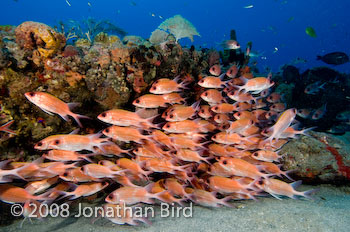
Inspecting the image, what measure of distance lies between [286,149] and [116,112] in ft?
14.0

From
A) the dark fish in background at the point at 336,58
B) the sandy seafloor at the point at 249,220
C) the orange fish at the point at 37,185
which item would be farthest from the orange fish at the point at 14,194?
the dark fish in background at the point at 336,58

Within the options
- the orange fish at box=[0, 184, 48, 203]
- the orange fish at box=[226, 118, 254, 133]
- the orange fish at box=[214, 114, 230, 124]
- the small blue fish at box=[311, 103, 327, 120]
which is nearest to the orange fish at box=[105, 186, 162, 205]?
the orange fish at box=[0, 184, 48, 203]

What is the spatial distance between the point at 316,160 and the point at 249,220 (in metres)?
2.87

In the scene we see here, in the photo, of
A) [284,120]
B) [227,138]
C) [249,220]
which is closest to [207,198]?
[249,220]

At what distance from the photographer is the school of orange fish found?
3.14 meters

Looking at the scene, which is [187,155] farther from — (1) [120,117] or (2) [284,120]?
(2) [284,120]

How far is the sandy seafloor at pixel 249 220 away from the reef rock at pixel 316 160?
949 mm

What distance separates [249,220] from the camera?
3297mm

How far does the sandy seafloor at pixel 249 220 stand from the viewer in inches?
Result: 123

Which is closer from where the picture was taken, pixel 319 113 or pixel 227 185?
pixel 227 185

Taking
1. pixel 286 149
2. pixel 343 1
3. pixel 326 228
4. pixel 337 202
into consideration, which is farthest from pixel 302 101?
pixel 343 1

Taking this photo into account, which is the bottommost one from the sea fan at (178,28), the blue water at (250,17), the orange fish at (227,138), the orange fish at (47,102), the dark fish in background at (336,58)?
the orange fish at (227,138)

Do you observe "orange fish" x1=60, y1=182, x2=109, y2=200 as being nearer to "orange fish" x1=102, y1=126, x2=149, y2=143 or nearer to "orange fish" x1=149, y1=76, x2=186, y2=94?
"orange fish" x1=102, y1=126, x2=149, y2=143

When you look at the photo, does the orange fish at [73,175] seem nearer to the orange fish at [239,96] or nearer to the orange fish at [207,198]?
the orange fish at [207,198]
